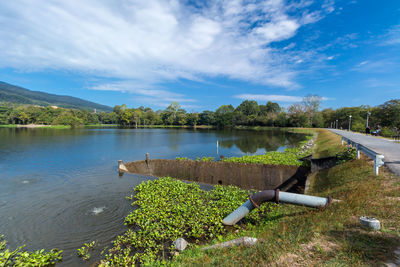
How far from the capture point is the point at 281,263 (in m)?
3.47

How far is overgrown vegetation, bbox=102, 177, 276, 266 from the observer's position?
244 inches

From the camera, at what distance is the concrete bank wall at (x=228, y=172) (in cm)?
1366

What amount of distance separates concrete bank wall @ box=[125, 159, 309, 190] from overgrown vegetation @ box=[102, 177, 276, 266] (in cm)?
317

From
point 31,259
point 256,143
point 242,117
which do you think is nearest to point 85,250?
point 31,259

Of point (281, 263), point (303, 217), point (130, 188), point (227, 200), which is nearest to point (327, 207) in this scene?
point (303, 217)

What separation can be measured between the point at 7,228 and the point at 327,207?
13104mm

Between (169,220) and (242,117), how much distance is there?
4251 inches

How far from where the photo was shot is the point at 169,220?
7.82 meters

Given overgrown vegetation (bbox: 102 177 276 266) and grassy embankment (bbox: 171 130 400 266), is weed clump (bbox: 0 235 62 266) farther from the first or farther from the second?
grassy embankment (bbox: 171 130 400 266)

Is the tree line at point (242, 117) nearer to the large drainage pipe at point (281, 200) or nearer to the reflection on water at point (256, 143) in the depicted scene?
the reflection on water at point (256, 143)

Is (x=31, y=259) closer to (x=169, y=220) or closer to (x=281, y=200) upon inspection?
(x=169, y=220)

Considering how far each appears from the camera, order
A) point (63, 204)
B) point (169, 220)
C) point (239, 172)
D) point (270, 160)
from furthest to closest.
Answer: point (270, 160)
point (239, 172)
point (63, 204)
point (169, 220)

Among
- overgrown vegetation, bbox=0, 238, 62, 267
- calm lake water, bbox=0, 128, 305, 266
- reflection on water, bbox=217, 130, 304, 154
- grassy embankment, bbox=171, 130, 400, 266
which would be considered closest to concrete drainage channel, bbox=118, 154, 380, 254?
calm lake water, bbox=0, 128, 305, 266

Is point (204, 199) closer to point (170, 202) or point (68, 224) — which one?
point (170, 202)
